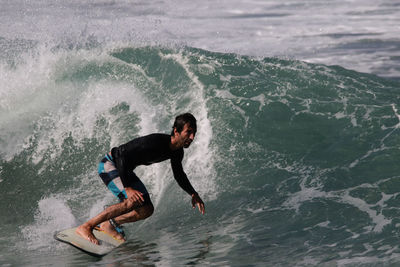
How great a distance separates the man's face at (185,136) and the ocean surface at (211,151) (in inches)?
39.5

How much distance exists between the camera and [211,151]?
8188 millimetres

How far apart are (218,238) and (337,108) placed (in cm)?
449

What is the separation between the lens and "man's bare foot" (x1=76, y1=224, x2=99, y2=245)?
537 cm

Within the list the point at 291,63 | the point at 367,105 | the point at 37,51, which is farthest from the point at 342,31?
the point at 37,51

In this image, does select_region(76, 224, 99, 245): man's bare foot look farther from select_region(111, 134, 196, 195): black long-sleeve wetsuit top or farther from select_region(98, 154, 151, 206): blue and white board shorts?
select_region(111, 134, 196, 195): black long-sleeve wetsuit top

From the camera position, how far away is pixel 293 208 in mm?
6500

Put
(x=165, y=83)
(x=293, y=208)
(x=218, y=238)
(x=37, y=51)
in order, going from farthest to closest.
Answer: (x=37, y=51) < (x=165, y=83) < (x=293, y=208) < (x=218, y=238)

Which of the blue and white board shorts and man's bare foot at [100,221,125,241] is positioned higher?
the blue and white board shorts

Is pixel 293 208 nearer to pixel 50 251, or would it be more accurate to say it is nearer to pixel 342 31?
pixel 50 251

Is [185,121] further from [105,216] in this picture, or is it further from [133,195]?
[105,216]

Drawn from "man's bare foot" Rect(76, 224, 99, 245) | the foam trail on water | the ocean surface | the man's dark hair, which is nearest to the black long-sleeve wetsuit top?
the man's dark hair

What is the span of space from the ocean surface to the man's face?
100 centimetres

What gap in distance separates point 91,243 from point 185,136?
1.36 meters

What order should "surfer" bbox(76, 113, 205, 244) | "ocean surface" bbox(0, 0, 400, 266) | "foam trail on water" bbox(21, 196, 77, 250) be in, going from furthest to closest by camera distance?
"foam trail on water" bbox(21, 196, 77, 250), "ocean surface" bbox(0, 0, 400, 266), "surfer" bbox(76, 113, 205, 244)
